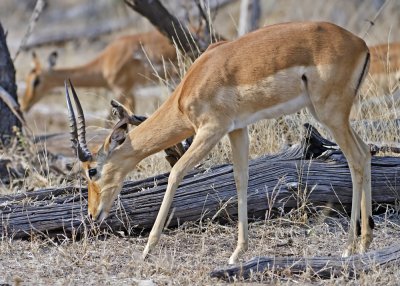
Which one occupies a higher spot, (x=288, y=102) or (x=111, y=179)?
(x=288, y=102)

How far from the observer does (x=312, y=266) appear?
491 cm

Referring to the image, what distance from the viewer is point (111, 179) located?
5.81 m

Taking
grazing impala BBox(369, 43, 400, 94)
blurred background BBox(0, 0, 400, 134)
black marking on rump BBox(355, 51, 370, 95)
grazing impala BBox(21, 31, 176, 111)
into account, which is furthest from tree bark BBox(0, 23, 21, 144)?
blurred background BBox(0, 0, 400, 134)

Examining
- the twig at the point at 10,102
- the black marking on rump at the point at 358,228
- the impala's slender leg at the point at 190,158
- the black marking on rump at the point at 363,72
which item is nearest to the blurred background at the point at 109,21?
the twig at the point at 10,102

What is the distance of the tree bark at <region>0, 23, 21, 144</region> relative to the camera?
8.05 m

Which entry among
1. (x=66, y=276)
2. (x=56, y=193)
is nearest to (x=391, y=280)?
(x=66, y=276)

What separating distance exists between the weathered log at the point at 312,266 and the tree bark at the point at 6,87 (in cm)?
386

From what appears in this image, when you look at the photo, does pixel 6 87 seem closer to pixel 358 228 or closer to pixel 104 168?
pixel 104 168

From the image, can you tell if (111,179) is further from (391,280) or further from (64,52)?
(64,52)

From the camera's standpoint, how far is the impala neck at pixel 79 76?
13117 mm

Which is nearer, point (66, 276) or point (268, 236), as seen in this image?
point (66, 276)

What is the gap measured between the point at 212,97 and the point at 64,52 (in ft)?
39.6

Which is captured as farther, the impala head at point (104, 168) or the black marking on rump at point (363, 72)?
the impala head at point (104, 168)

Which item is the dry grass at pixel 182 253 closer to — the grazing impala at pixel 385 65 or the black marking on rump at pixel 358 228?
the black marking on rump at pixel 358 228
